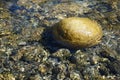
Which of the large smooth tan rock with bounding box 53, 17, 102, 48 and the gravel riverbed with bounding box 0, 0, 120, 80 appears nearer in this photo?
the gravel riverbed with bounding box 0, 0, 120, 80

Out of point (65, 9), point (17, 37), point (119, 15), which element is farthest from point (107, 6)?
point (17, 37)

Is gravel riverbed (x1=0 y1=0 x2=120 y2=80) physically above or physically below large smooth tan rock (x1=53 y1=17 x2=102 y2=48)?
below

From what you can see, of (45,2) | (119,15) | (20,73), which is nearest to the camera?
(20,73)

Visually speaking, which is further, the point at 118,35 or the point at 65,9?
the point at 65,9

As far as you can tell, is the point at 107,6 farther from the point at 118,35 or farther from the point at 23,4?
the point at 23,4

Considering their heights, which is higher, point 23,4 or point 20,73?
point 23,4

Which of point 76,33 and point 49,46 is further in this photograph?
point 49,46

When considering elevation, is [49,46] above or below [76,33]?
below

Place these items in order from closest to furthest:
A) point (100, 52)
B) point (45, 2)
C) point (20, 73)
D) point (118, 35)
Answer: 1. point (20, 73)
2. point (100, 52)
3. point (118, 35)
4. point (45, 2)
